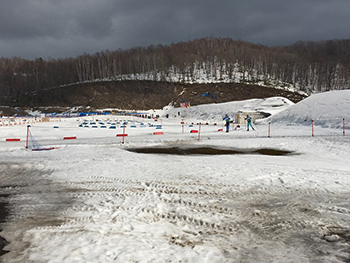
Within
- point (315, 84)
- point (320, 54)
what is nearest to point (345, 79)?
point (315, 84)

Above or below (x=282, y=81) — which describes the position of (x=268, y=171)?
below

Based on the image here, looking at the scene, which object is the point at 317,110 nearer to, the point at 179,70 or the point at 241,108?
the point at 241,108

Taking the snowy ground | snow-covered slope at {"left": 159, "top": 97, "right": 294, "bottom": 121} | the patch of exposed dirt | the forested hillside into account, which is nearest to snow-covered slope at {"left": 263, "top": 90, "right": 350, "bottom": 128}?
snow-covered slope at {"left": 159, "top": 97, "right": 294, "bottom": 121}

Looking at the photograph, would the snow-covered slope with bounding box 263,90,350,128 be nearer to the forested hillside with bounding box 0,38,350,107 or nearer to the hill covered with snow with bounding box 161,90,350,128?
the hill covered with snow with bounding box 161,90,350,128

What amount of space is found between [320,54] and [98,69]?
132m

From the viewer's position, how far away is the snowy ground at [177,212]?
148 inches

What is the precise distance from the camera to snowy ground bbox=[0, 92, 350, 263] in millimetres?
3768

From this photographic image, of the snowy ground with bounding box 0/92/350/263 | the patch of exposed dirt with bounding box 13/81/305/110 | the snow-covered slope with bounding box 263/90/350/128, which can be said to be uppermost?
the patch of exposed dirt with bounding box 13/81/305/110

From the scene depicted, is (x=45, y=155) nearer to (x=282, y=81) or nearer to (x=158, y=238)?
(x=158, y=238)

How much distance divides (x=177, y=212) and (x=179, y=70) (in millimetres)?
118117

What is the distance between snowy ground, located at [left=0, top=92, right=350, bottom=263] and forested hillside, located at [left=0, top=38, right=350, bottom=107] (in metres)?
99.6

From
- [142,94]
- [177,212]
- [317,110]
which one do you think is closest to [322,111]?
[317,110]

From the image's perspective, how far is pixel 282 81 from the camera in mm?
117250

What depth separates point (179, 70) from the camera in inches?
4695
